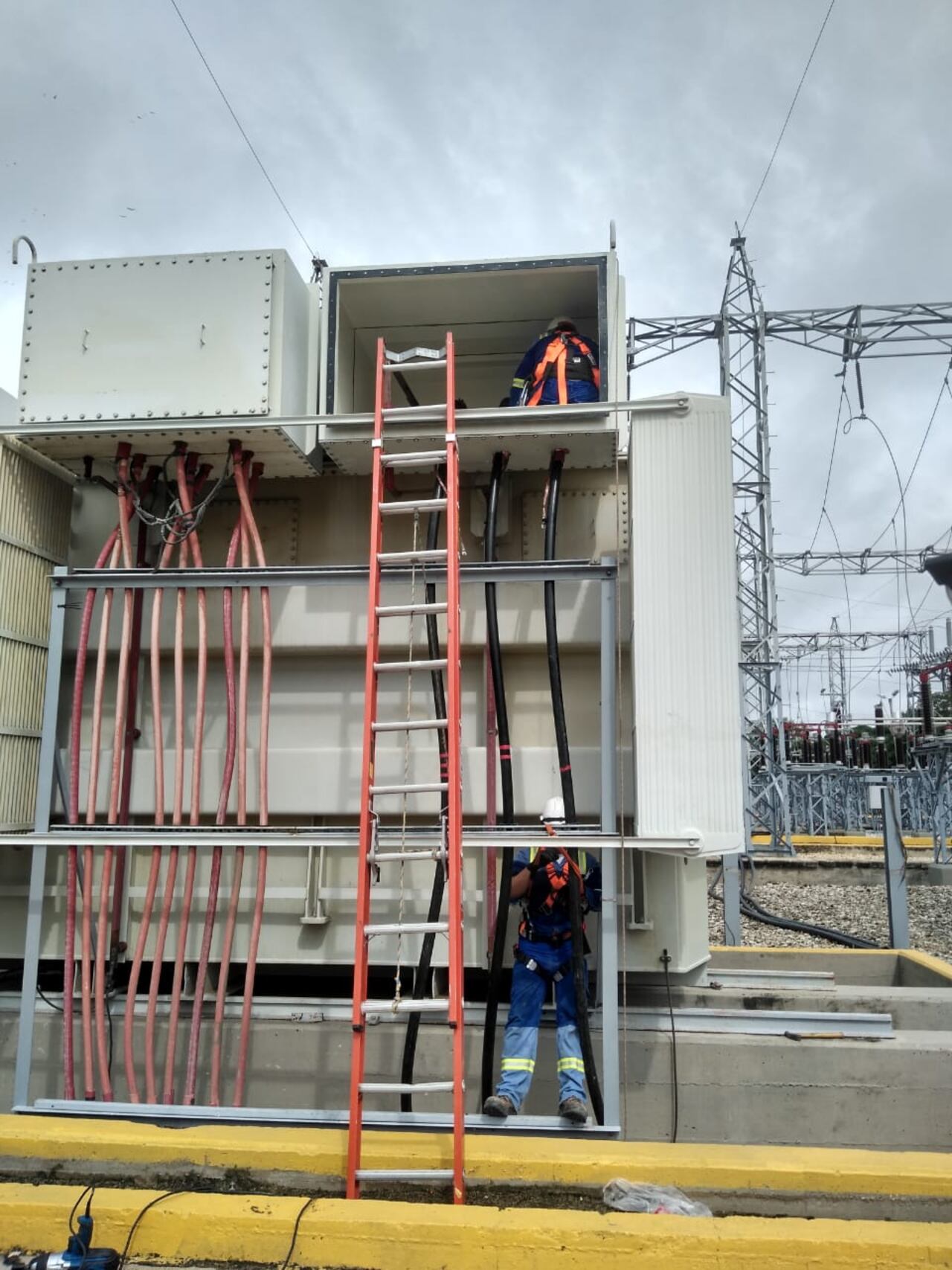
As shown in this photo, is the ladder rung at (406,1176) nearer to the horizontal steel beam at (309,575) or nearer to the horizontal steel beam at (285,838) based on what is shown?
the horizontal steel beam at (285,838)

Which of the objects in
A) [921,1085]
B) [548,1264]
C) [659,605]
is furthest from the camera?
[921,1085]

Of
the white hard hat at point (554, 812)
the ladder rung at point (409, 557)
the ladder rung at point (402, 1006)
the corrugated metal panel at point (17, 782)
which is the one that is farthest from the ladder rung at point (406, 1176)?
the corrugated metal panel at point (17, 782)

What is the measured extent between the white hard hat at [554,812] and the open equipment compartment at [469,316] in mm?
2269

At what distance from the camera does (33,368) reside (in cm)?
536

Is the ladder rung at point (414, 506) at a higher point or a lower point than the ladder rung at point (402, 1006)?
higher

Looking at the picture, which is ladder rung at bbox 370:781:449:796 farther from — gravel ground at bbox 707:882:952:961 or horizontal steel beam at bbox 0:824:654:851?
gravel ground at bbox 707:882:952:961

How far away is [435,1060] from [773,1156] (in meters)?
2.04

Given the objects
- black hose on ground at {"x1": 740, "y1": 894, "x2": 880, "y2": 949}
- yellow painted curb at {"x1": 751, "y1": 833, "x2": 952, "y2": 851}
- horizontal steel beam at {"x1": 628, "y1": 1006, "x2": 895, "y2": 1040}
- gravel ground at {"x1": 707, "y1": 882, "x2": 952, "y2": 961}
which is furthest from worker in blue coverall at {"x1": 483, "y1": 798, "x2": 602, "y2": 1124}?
yellow painted curb at {"x1": 751, "y1": 833, "x2": 952, "y2": 851}

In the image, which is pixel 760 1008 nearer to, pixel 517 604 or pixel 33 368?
pixel 517 604

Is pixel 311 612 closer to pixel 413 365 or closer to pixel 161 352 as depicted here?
pixel 413 365

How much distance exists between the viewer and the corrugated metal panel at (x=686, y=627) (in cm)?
434

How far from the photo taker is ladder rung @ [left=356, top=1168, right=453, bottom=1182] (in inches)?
138

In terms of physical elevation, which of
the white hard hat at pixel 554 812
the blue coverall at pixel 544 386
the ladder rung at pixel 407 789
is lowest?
the white hard hat at pixel 554 812

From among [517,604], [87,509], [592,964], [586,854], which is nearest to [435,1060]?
[592,964]
